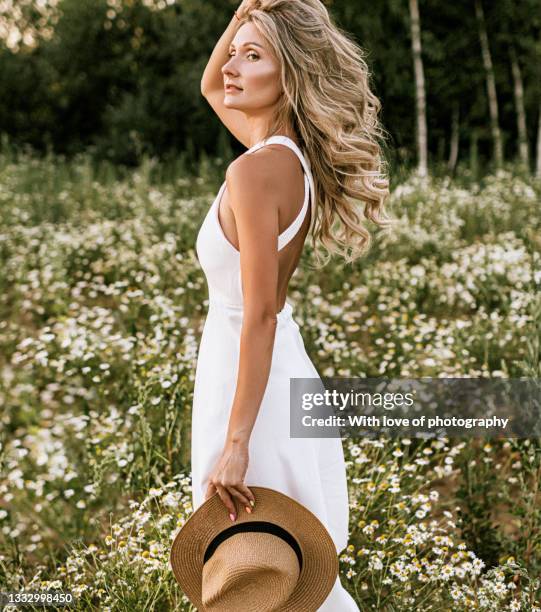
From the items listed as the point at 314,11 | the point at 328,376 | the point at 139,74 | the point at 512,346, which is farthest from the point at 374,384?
the point at 139,74

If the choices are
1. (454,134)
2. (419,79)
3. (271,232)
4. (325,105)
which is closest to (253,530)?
(271,232)

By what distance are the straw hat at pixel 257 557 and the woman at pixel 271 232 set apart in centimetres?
5

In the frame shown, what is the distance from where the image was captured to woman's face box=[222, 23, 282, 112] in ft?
6.30

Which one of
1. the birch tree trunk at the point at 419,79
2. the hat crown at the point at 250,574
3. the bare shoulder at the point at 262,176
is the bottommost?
the hat crown at the point at 250,574

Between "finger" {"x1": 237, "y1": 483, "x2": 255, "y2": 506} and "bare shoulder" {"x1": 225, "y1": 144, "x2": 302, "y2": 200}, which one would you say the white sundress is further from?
"finger" {"x1": 237, "y1": 483, "x2": 255, "y2": 506}

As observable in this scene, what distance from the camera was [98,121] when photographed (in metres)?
17.2

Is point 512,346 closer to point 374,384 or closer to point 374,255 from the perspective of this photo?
point 374,384

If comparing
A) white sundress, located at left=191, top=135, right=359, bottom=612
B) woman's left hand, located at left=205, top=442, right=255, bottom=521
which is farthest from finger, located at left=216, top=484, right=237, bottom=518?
white sundress, located at left=191, top=135, right=359, bottom=612

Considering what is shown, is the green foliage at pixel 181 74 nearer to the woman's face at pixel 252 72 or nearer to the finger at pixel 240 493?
the woman's face at pixel 252 72

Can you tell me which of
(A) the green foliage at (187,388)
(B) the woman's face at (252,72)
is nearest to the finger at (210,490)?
(A) the green foliage at (187,388)

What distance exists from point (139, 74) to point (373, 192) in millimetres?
15505

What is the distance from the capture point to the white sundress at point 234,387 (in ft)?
6.23

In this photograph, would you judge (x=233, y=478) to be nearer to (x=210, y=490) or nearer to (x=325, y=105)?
(x=210, y=490)

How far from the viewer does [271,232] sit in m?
1.74
